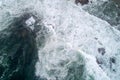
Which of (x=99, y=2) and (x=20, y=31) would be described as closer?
(x=20, y=31)

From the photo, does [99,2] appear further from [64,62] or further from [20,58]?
[20,58]

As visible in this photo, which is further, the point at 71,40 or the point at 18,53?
the point at 71,40

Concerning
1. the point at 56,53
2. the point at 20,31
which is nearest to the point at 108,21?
the point at 56,53

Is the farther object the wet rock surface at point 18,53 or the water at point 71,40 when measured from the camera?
the water at point 71,40
